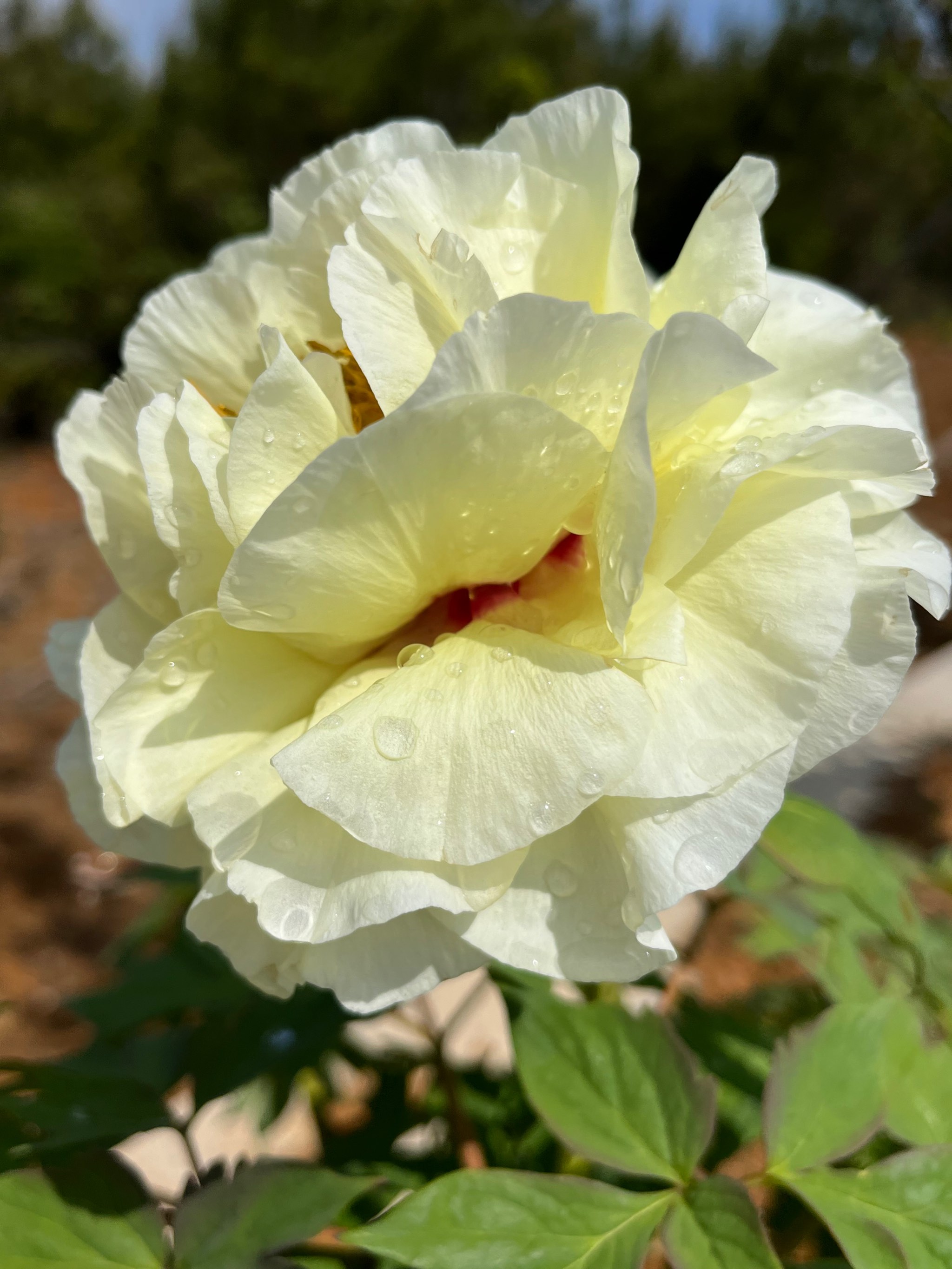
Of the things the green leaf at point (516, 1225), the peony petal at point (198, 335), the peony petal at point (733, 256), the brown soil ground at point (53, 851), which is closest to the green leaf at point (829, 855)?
the green leaf at point (516, 1225)

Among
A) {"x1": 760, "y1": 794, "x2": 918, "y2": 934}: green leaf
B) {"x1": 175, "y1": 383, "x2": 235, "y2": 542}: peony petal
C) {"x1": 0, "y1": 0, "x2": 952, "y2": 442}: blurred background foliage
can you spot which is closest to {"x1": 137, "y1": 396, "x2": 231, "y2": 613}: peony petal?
{"x1": 175, "y1": 383, "x2": 235, "y2": 542}: peony petal

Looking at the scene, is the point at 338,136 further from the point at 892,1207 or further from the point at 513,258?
the point at 892,1207

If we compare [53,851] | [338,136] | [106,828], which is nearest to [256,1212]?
[106,828]

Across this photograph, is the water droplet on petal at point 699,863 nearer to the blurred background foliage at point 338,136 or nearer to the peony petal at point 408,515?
the peony petal at point 408,515

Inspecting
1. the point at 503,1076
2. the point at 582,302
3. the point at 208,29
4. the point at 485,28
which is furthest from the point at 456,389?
the point at 208,29

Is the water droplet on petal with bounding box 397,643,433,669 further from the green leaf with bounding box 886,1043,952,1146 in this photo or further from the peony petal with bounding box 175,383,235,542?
the green leaf with bounding box 886,1043,952,1146

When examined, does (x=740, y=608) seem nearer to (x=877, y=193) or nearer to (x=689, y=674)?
(x=689, y=674)

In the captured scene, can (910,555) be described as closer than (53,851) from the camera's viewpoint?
Yes

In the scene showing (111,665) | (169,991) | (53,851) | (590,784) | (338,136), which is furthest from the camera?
(338,136)
